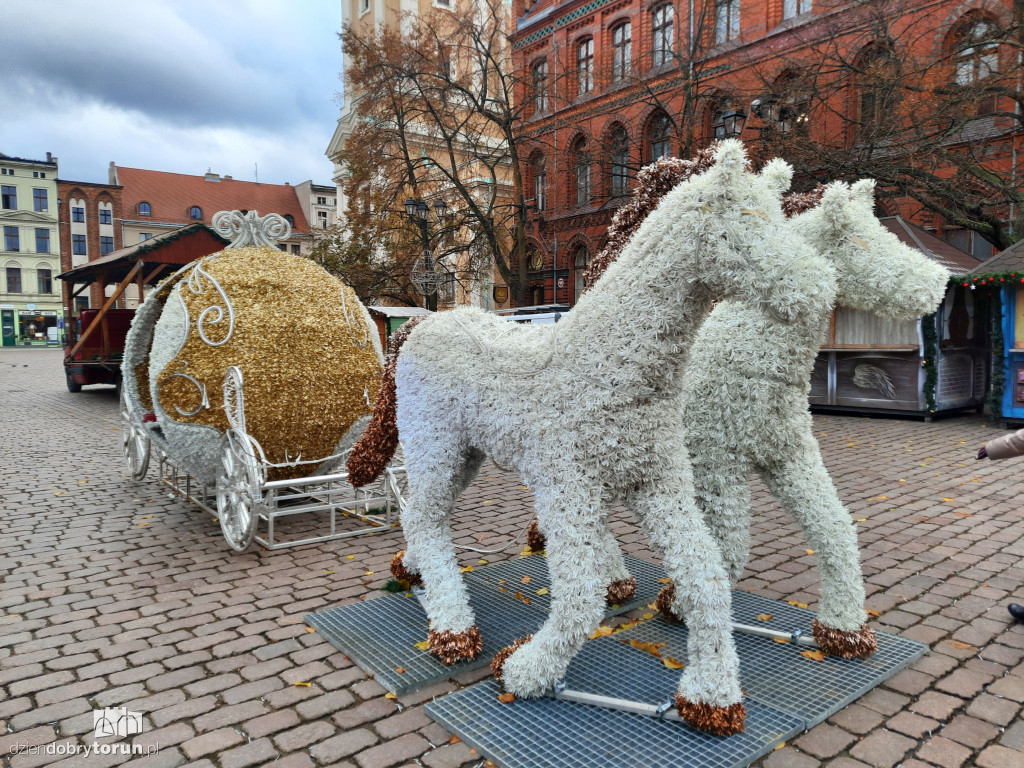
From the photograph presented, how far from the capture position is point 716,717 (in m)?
2.69

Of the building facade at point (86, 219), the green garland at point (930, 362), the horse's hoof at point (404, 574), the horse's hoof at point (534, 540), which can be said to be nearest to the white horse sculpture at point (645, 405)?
the horse's hoof at point (404, 574)

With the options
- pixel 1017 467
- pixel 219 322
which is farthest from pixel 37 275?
pixel 1017 467

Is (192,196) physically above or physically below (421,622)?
above

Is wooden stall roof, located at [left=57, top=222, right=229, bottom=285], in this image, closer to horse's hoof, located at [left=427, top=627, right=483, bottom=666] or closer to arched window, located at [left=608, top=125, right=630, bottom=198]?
horse's hoof, located at [left=427, top=627, right=483, bottom=666]

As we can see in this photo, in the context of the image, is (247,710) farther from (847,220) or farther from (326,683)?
(847,220)

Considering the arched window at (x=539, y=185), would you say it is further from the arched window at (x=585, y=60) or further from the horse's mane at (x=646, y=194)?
the horse's mane at (x=646, y=194)

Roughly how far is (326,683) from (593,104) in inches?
872

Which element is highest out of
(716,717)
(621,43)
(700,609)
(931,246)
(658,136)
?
(621,43)

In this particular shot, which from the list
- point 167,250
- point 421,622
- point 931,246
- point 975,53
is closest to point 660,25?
point 975,53

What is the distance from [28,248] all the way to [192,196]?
42.0 feet

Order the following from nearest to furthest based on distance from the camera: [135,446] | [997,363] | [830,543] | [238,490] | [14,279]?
[830,543]
[238,490]
[135,446]
[997,363]
[14,279]

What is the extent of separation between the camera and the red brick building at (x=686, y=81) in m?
12.8

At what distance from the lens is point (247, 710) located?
117 inches
